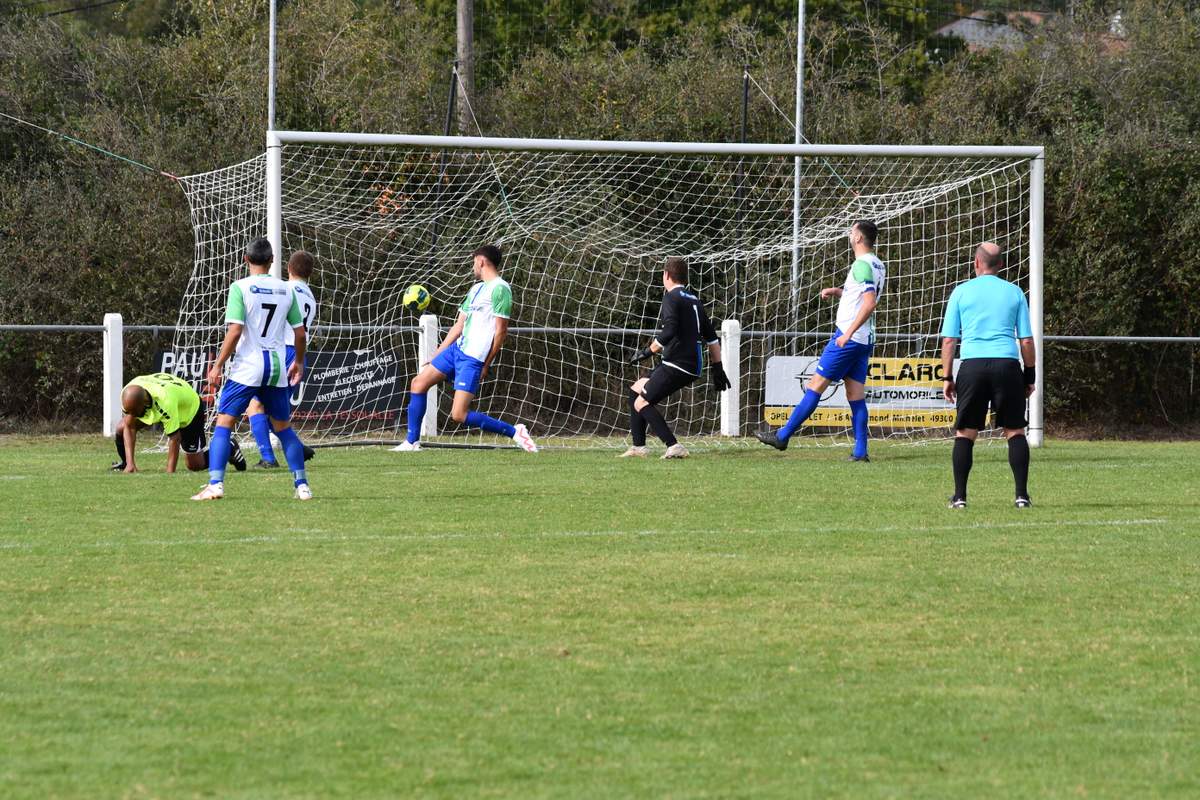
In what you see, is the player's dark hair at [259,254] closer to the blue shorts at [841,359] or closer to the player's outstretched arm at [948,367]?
the player's outstretched arm at [948,367]

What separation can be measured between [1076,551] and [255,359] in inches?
216

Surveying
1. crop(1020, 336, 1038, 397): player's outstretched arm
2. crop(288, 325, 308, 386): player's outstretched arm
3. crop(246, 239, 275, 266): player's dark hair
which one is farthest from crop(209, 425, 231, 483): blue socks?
crop(1020, 336, 1038, 397): player's outstretched arm

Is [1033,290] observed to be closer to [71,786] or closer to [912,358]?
[912,358]

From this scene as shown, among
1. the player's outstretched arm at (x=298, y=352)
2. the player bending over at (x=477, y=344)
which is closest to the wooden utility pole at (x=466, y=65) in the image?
the player bending over at (x=477, y=344)

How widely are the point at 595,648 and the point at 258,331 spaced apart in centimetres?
559

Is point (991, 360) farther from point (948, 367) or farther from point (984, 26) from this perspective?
point (984, 26)

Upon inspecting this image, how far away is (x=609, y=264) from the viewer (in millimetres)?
20922

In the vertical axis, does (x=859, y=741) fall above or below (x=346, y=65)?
below

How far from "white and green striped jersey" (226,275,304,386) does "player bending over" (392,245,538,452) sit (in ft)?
12.1

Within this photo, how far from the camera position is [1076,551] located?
852 centimetres

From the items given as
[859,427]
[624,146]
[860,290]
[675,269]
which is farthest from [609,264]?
[860,290]

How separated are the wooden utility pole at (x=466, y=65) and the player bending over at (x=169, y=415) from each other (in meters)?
13.3

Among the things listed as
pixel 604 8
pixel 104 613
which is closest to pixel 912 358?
pixel 104 613

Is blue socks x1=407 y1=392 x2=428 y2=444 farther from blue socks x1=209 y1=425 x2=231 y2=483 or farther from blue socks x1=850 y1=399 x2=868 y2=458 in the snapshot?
blue socks x1=209 y1=425 x2=231 y2=483
